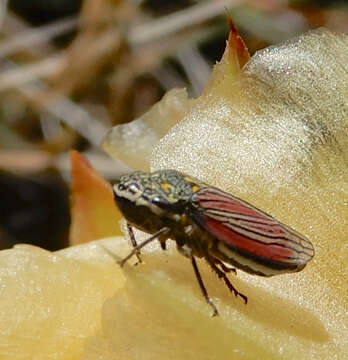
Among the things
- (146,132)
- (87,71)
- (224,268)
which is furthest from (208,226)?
(87,71)

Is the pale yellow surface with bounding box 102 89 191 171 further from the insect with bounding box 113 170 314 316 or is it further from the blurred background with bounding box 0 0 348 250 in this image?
the blurred background with bounding box 0 0 348 250

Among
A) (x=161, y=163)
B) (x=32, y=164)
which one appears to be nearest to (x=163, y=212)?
(x=161, y=163)

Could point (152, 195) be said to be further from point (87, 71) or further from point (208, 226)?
point (87, 71)

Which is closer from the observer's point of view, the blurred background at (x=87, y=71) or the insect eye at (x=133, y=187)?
the insect eye at (x=133, y=187)

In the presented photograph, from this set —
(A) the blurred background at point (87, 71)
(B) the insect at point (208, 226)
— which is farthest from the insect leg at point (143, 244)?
(A) the blurred background at point (87, 71)

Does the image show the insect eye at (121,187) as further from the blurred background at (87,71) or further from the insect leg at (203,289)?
the blurred background at (87,71)

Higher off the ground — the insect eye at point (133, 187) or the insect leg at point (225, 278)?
the insect eye at point (133, 187)

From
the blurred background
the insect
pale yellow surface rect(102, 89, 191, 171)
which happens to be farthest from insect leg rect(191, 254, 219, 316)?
the blurred background

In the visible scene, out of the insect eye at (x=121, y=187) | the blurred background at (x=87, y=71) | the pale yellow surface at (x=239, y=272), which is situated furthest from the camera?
the blurred background at (x=87, y=71)
